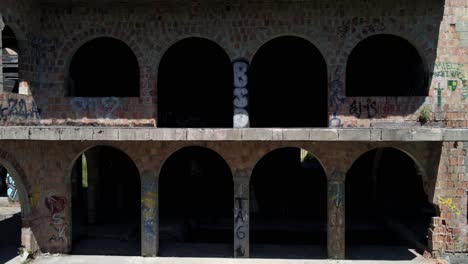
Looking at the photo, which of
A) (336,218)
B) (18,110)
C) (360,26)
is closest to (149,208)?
(18,110)

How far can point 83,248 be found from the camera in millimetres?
14438

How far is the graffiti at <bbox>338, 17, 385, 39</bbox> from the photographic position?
13094 millimetres

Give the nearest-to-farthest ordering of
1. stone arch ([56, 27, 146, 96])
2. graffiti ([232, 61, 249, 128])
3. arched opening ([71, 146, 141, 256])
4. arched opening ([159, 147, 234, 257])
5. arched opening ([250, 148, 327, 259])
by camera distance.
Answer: graffiti ([232, 61, 249, 128]), stone arch ([56, 27, 146, 96]), arched opening ([71, 146, 141, 256]), arched opening ([250, 148, 327, 259]), arched opening ([159, 147, 234, 257])

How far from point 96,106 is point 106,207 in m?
7.39

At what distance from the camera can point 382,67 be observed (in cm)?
1867

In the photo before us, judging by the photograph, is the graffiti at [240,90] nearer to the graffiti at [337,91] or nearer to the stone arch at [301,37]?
the stone arch at [301,37]

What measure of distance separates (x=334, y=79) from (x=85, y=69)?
9971mm

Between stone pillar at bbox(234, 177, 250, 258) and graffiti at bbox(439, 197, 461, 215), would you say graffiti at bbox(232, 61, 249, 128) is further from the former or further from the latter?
graffiti at bbox(439, 197, 461, 215)

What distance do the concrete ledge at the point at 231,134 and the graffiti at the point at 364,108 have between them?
1.14 m

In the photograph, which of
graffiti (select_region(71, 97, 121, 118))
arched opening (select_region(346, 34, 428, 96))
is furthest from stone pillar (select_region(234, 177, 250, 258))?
arched opening (select_region(346, 34, 428, 96))

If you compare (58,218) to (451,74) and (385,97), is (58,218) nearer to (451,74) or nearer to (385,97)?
(385,97)

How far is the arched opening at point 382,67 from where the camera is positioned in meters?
16.4

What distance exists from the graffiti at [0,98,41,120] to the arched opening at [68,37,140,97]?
10.4ft

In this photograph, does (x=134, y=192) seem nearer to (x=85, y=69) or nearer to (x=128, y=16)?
(x=85, y=69)
